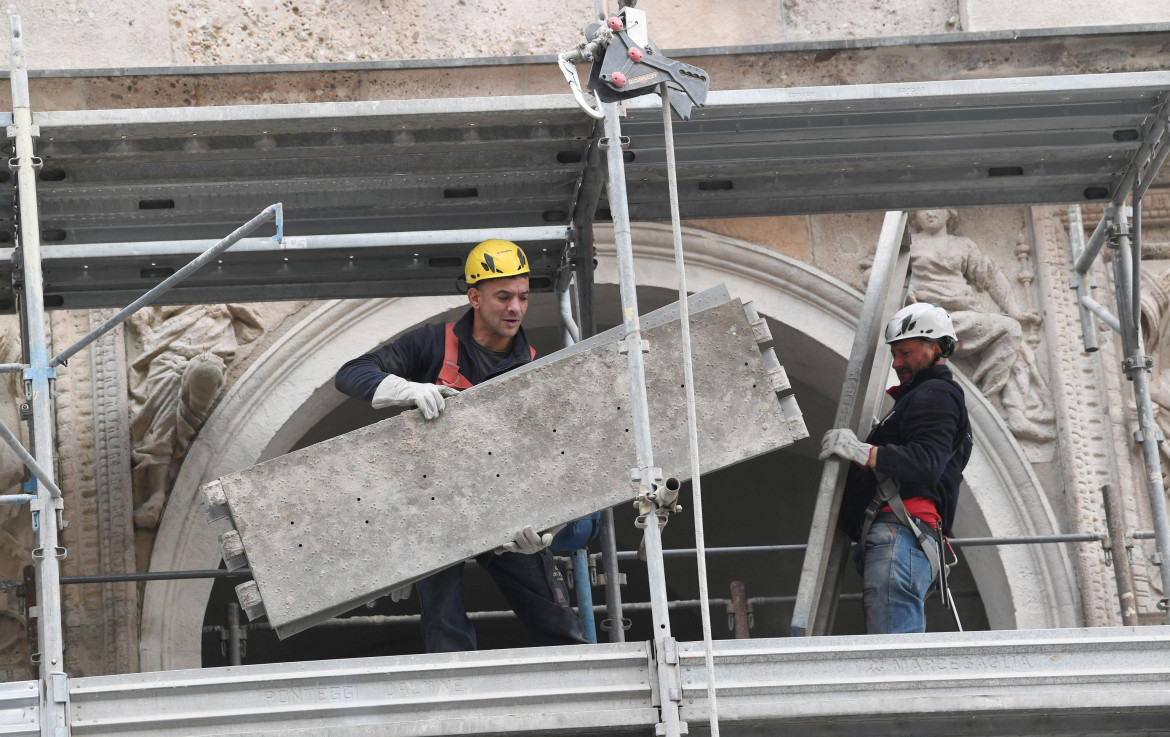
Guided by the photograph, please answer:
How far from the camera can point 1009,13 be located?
9641 millimetres

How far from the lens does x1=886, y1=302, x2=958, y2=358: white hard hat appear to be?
7.33 metres

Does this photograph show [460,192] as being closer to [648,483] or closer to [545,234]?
[545,234]

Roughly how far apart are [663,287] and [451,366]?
283 cm

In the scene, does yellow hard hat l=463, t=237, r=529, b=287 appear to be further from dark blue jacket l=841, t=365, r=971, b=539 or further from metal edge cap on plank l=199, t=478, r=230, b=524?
dark blue jacket l=841, t=365, r=971, b=539

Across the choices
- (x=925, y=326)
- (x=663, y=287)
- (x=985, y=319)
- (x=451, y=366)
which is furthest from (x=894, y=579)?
(x=663, y=287)

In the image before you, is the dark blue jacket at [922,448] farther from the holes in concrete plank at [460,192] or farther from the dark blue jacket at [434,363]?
the holes in concrete plank at [460,192]

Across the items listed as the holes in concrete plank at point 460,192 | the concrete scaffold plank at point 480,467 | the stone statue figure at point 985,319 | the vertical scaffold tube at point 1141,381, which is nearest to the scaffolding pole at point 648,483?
the concrete scaffold plank at point 480,467

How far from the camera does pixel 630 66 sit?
593 centimetres

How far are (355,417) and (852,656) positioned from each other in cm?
596

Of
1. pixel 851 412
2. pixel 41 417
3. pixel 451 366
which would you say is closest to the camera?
pixel 41 417

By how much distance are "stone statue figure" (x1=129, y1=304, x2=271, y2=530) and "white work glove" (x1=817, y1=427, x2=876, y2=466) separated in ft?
10.3

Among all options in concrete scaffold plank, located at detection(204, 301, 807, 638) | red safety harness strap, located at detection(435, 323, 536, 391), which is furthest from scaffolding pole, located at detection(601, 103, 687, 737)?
red safety harness strap, located at detection(435, 323, 536, 391)

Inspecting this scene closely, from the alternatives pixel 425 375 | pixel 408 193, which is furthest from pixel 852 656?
pixel 408 193

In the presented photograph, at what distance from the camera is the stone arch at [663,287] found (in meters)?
8.83
